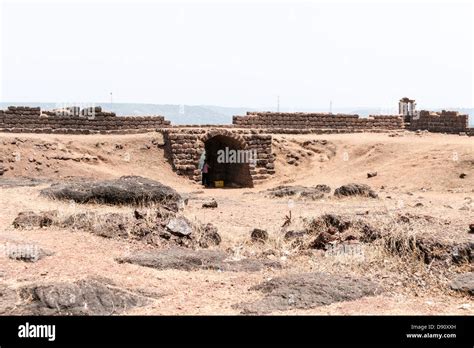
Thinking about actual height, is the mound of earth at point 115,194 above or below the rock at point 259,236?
above

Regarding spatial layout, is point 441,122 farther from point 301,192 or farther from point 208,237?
point 208,237

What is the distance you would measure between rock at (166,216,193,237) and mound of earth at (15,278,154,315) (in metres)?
3.19

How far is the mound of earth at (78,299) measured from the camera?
20.4 ft

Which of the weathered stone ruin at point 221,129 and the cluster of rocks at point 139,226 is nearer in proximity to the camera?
the cluster of rocks at point 139,226

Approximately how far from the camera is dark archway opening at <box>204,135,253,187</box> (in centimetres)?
2428

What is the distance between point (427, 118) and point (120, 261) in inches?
1128

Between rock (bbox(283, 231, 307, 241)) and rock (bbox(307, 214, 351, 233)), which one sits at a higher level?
rock (bbox(307, 214, 351, 233))

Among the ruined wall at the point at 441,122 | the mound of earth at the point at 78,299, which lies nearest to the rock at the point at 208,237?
the mound of earth at the point at 78,299

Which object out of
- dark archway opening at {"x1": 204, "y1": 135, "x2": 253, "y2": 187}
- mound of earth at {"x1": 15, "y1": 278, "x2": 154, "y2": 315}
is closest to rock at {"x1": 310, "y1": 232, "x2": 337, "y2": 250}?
mound of earth at {"x1": 15, "y1": 278, "x2": 154, "y2": 315}

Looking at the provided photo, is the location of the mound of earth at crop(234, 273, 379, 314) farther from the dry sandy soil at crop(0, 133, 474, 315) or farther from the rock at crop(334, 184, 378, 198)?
the rock at crop(334, 184, 378, 198)

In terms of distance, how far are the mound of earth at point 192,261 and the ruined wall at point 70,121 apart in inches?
705

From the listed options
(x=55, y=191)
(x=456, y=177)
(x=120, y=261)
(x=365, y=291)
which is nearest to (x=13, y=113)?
(x=55, y=191)

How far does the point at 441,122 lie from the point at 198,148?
1586 cm

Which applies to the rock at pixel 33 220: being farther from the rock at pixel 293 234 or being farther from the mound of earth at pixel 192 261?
the rock at pixel 293 234
